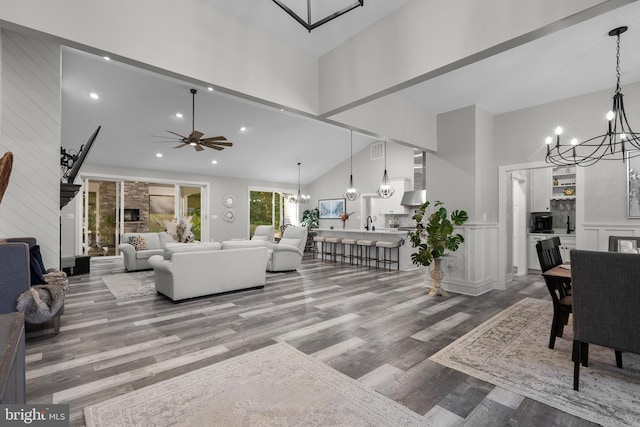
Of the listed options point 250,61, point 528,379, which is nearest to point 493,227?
point 528,379

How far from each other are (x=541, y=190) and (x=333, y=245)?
5113mm

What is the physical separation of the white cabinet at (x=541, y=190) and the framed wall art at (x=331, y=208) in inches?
226

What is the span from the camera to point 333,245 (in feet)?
28.1

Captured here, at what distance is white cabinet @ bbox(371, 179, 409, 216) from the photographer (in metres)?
9.39

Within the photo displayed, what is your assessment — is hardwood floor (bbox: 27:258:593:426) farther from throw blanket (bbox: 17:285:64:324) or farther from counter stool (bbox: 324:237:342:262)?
counter stool (bbox: 324:237:342:262)

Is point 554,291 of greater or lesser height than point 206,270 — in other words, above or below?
above

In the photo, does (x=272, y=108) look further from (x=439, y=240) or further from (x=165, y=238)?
(x=439, y=240)

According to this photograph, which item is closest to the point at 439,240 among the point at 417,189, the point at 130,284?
the point at 417,189

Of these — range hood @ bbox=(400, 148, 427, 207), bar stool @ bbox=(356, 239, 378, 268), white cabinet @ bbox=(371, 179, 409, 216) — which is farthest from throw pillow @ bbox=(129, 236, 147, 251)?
white cabinet @ bbox=(371, 179, 409, 216)

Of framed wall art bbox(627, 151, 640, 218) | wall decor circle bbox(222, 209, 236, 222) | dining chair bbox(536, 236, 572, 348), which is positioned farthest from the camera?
wall decor circle bbox(222, 209, 236, 222)

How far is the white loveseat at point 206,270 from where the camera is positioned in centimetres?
415

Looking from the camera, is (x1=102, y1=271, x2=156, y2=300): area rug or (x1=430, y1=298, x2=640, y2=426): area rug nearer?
(x1=430, y1=298, x2=640, y2=426): area rug

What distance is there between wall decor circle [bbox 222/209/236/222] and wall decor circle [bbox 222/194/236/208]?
19cm

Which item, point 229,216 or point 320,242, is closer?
point 320,242
